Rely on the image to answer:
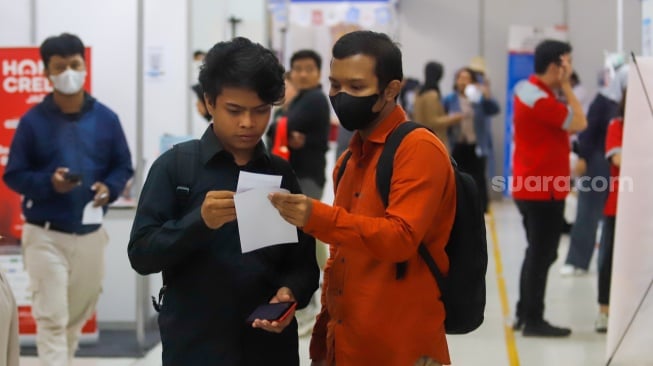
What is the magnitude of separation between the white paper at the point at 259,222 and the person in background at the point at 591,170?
4080 mm

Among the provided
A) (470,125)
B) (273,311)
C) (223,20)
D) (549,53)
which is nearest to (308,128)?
(223,20)

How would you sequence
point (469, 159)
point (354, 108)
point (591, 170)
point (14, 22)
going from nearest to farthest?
point (354, 108) < point (14, 22) < point (591, 170) < point (469, 159)

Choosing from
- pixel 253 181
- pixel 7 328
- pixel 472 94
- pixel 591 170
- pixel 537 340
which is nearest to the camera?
pixel 253 181

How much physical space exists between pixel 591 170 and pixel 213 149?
5074mm

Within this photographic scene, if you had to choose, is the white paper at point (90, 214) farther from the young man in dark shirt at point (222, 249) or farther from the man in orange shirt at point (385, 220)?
the man in orange shirt at point (385, 220)

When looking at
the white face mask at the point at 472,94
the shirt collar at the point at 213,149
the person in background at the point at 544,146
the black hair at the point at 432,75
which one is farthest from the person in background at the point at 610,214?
the white face mask at the point at 472,94

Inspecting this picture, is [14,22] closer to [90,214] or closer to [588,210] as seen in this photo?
[90,214]

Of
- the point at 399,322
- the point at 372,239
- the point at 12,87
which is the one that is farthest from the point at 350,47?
the point at 12,87

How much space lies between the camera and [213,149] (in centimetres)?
223

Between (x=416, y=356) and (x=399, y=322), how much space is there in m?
0.10

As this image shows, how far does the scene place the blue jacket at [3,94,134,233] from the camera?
4.17 metres

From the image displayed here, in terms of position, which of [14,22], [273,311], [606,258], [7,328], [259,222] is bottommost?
[606,258]

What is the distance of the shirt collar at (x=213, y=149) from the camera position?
222 centimetres

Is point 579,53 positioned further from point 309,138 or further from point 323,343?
point 323,343
